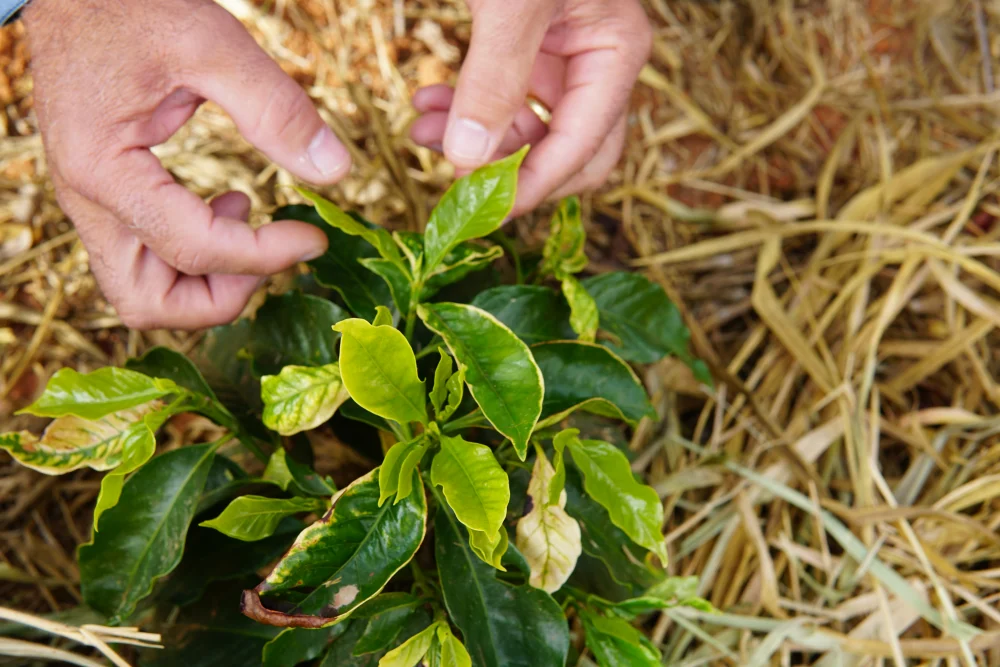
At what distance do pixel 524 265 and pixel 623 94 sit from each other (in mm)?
295

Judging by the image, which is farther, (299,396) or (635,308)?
(635,308)

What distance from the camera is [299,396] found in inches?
29.9

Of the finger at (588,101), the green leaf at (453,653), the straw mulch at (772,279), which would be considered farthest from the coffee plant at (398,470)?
the straw mulch at (772,279)

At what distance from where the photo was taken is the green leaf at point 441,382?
0.74m

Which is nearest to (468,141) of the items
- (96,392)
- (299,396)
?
(299,396)

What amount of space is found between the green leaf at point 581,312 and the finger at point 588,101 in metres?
0.23

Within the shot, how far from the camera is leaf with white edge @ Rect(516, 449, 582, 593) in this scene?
2.51 ft

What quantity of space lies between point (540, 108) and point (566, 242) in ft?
1.54

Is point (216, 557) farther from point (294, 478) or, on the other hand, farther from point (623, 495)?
point (623, 495)

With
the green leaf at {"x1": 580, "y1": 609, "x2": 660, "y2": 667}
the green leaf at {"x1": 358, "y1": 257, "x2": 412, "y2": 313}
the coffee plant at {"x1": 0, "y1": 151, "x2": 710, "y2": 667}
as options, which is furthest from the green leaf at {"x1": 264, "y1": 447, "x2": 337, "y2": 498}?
the green leaf at {"x1": 580, "y1": 609, "x2": 660, "y2": 667}

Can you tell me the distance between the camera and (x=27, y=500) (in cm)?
127

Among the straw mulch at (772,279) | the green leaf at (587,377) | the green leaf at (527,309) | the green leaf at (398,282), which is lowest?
the straw mulch at (772,279)

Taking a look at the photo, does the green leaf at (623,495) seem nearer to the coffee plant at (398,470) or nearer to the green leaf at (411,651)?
the coffee plant at (398,470)

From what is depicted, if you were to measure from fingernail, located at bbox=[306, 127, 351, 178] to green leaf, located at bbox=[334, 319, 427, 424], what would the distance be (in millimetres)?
414
